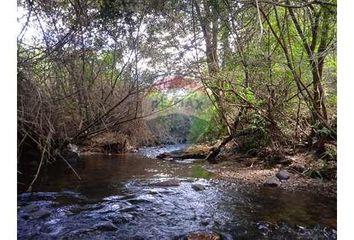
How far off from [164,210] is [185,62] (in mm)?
3055

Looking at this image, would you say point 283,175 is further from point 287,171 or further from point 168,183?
point 168,183

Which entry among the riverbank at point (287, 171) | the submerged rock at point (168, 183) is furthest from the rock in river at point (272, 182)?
the submerged rock at point (168, 183)

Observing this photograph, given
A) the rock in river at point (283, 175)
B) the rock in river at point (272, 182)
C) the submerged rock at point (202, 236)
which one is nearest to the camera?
the submerged rock at point (202, 236)

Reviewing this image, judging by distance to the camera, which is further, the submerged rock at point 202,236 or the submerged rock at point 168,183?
the submerged rock at point 168,183

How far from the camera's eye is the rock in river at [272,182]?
4636 mm

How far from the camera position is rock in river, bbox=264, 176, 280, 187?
4.64m

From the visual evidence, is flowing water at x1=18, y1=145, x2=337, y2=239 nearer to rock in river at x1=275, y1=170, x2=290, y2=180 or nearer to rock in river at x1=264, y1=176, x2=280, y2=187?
rock in river at x1=264, y1=176, x2=280, y2=187

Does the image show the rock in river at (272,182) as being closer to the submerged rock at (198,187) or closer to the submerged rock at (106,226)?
the submerged rock at (198,187)

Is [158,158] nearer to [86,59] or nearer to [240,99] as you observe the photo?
[240,99]

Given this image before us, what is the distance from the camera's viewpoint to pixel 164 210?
3473 mm

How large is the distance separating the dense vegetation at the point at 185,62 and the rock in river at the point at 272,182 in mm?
999

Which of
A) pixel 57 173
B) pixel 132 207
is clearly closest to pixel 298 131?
pixel 132 207

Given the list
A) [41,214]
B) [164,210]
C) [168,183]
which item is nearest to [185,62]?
[168,183]

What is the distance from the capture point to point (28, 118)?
325cm
